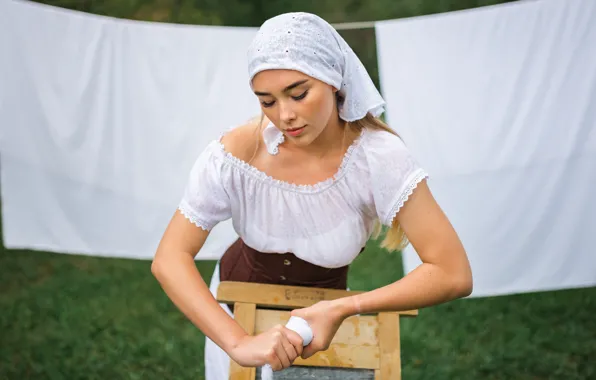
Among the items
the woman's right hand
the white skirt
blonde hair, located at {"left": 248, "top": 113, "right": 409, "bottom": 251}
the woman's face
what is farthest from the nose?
the white skirt

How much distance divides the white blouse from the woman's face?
19 cm

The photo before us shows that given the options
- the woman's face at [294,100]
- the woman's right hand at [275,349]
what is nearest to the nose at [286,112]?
the woman's face at [294,100]

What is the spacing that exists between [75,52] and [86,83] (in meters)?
0.16

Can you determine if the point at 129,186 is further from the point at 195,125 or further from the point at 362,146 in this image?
the point at 362,146

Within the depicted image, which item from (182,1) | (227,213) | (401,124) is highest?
(182,1)

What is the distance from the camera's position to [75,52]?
141 inches

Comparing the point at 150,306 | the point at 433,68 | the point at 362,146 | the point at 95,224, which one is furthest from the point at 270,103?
the point at 150,306

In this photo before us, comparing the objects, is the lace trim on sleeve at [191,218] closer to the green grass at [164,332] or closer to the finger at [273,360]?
the finger at [273,360]

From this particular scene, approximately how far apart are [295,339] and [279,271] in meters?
0.47

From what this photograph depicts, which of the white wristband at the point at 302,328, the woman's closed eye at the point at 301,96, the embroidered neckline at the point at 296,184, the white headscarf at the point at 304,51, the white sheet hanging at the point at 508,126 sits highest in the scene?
the white sheet hanging at the point at 508,126

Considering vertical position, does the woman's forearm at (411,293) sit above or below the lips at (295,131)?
below

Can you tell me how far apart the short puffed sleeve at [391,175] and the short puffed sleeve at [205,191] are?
1.22 feet

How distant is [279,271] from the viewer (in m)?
2.13

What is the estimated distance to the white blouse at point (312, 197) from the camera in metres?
1.85
